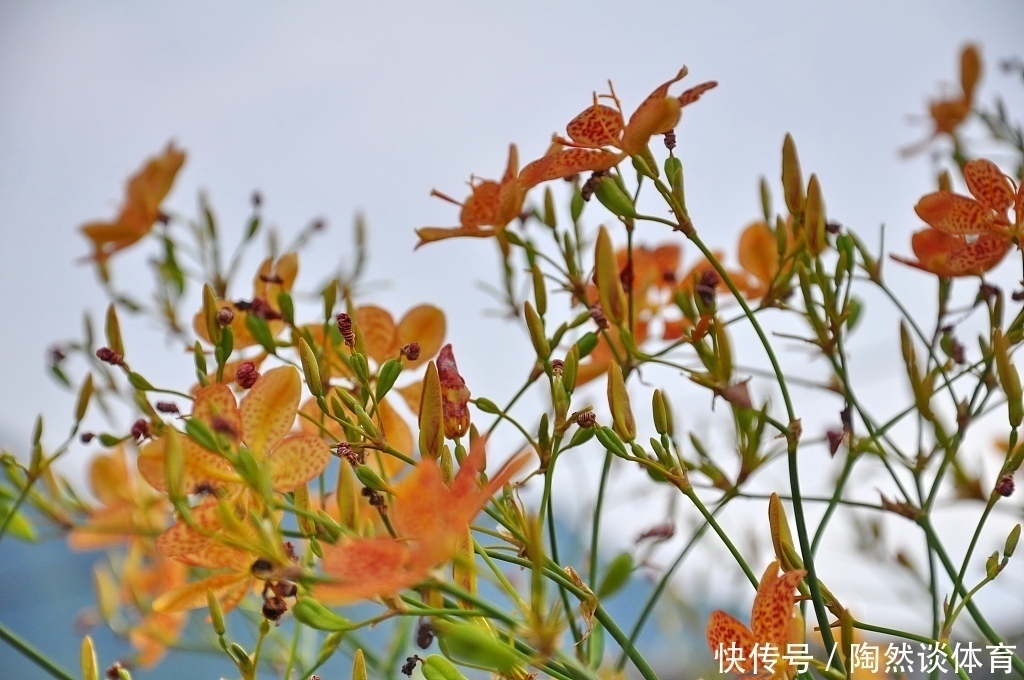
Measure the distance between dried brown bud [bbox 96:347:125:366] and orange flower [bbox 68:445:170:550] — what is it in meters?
0.28

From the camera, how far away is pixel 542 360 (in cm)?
51

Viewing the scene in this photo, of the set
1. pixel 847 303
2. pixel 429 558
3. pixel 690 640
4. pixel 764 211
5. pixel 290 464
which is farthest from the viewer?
pixel 690 640

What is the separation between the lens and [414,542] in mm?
359

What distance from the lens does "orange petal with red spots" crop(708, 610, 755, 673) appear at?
46 centimetres

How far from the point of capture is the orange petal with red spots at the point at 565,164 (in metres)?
0.52

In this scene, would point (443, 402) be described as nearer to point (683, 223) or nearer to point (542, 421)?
point (542, 421)

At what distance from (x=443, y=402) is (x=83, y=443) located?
0.89ft

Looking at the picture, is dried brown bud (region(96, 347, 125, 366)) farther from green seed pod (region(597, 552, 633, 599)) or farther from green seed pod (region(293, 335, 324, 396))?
green seed pod (region(597, 552, 633, 599))

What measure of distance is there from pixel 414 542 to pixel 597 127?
0.27 meters

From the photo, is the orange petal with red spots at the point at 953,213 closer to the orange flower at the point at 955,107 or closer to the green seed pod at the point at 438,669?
the green seed pod at the point at 438,669

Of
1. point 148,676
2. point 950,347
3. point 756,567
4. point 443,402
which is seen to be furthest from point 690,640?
point 148,676

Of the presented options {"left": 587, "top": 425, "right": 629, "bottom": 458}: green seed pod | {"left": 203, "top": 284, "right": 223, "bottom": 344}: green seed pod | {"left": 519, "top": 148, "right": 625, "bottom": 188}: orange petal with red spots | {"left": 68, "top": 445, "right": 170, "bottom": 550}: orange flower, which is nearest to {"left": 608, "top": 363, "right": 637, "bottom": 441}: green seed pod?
{"left": 587, "top": 425, "right": 629, "bottom": 458}: green seed pod

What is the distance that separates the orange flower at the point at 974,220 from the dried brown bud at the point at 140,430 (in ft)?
1.53

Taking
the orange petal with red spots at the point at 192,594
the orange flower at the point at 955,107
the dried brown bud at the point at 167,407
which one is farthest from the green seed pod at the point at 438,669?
the orange flower at the point at 955,107
